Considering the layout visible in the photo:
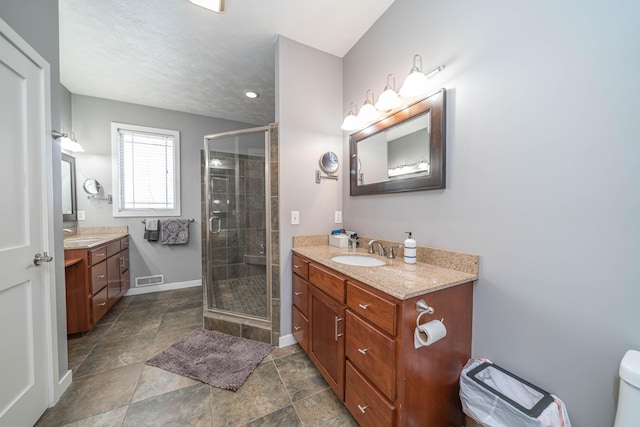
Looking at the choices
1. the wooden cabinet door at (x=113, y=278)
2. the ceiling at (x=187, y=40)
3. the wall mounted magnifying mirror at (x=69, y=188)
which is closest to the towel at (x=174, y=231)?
the wooden cabinet door at (x=113, y=278)

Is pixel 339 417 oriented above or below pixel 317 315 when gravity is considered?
below

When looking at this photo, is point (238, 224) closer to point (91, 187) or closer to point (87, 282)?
point (87, 282)

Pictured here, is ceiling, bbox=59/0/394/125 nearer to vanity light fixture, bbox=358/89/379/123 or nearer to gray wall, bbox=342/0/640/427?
vanity light fixture, bbox=358/89/379/123

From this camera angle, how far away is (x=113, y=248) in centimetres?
263

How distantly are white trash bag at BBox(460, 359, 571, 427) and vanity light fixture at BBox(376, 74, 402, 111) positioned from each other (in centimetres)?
165

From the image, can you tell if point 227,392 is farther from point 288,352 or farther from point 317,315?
point 317,315

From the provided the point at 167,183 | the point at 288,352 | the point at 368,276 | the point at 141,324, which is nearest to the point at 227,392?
the point at 288,352

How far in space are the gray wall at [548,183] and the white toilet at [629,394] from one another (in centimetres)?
13

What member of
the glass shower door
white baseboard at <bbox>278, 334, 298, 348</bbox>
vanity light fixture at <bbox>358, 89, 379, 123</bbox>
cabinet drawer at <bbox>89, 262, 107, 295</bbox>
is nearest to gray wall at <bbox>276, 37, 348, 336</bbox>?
white baseboard at <bbox>278, 334, 298, 348</bbox>

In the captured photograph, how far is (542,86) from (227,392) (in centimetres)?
243

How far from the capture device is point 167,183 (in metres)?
3.28

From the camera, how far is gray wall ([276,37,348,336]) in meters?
1.98

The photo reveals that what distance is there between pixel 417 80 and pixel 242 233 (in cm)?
224

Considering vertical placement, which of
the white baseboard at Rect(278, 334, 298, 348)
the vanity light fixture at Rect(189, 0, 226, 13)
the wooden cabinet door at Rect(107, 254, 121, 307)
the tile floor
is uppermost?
the vanity light fixture at Rect(189, 0, 226, 13)
